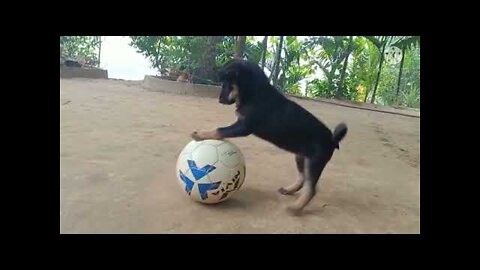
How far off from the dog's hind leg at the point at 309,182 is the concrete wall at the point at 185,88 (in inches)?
363

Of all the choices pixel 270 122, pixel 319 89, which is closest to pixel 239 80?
→ pixel 270 122

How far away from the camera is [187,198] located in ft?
11.2

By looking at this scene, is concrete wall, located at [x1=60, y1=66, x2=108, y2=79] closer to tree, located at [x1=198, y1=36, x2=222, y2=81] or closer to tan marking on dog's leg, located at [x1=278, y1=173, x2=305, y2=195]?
tree, located at [x1=198, y1=36, x2=222, y2=81]

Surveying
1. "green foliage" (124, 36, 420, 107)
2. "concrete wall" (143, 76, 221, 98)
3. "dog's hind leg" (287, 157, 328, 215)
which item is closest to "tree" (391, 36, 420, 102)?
"green foliage" (124, 36, 420, 107)

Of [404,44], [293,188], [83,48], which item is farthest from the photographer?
[83,48]

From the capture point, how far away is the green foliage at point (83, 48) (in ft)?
53.2

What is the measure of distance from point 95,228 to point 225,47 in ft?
41.4

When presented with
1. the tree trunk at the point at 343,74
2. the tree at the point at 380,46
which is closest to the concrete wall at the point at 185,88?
the tree trunk at the point at 343,74

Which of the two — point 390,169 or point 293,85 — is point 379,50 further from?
point 390,169

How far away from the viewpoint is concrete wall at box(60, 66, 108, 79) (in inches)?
542

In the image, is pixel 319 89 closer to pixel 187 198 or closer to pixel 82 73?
pixel 82 73

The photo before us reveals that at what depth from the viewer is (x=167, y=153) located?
4.82 metres

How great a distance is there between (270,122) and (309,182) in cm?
59
